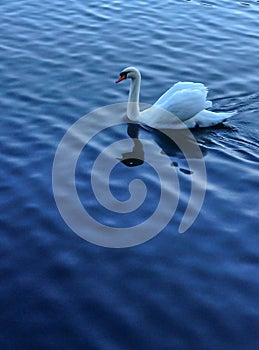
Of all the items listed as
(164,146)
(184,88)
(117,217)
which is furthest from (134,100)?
(117,217)

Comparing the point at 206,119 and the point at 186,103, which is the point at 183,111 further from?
the point at 206,119

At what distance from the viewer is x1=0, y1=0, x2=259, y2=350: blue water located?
7773 millimetres

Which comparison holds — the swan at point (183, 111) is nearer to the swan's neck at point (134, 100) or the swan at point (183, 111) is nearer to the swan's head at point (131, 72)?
the swan's neck at point (134, 100)

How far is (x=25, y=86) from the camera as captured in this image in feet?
45.9

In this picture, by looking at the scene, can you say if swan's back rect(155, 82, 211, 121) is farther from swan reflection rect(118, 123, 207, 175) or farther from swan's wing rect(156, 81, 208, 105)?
swan reflection rect(118, 123, 207, 175)

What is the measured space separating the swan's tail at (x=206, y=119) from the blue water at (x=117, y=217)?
0.66 feet

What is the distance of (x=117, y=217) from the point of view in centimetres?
983

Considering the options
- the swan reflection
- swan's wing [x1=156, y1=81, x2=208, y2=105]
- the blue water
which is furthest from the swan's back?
the blue water

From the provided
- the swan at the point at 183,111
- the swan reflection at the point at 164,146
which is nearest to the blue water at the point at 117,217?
the swan reflection at the point at 164,146

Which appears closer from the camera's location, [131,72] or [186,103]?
[186,103]

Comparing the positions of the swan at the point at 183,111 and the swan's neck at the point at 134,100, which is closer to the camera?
the swan at the point at 183,111

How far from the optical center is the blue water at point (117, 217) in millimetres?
7773

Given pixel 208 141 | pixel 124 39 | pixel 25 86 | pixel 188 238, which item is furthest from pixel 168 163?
pixel 124 39

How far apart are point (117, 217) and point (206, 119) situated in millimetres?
3405
